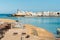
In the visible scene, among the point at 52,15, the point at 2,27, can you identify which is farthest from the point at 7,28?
the point at 52,15

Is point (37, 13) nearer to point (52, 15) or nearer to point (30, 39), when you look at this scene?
point (52, 15)

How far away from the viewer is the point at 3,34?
654 cm

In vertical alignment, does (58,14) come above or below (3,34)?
below

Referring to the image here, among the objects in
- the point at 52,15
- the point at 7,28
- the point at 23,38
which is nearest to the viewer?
the point at 23,38

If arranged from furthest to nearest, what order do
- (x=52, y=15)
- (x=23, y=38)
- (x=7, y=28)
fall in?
1. (x=52, y=15)
2. (x=7, y=28)
3. (x=23, y=38)

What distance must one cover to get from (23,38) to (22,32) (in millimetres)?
323

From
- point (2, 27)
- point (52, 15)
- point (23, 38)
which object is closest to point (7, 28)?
point (2, 27)

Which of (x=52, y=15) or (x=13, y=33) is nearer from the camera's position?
(x=13, y=33)

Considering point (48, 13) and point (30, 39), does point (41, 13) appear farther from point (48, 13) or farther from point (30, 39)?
point (30, 39)

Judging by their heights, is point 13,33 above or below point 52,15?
above

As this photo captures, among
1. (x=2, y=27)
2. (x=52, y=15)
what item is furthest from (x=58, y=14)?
(x=2, y=27)

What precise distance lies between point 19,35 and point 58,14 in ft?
207

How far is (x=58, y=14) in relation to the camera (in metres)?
68.8

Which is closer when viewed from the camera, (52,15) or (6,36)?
(6,36)
